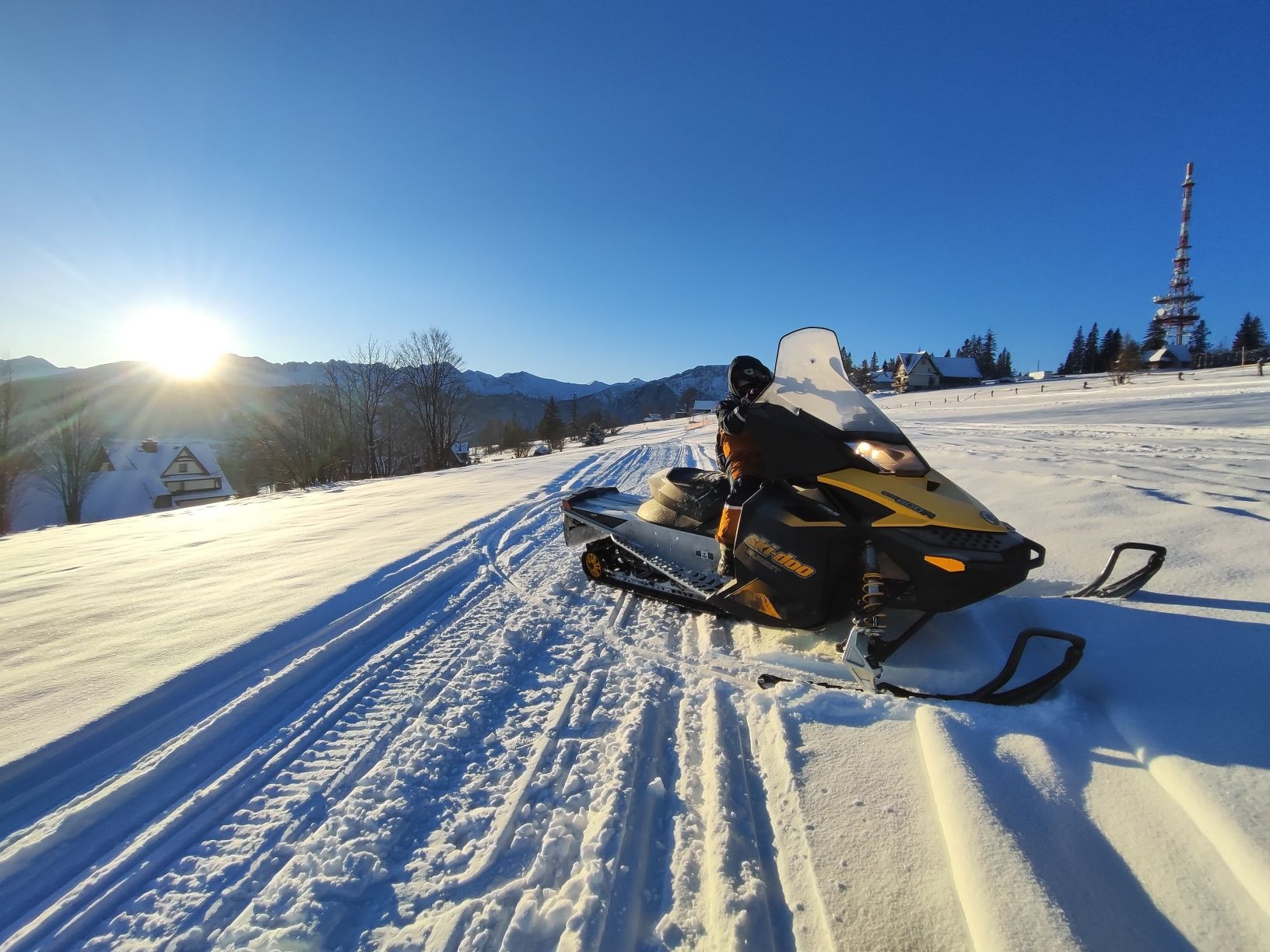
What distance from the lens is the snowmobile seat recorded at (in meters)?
3.28

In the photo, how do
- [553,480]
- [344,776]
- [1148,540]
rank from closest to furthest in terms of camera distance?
[344,776] < [1148,540] < [553,480]

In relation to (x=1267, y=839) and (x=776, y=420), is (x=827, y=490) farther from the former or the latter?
(x=1267, y=839)

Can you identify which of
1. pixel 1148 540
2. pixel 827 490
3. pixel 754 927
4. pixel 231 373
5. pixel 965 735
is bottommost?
pixel 754 927

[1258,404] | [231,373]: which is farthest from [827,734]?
[231,373]

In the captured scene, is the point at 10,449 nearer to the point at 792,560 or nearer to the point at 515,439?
the point at 515,439

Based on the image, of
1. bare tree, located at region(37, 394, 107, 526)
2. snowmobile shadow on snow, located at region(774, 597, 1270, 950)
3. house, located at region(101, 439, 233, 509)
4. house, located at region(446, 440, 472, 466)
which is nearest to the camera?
snowmobile shadow on snow, located at region(774, 597, 1270, 950)

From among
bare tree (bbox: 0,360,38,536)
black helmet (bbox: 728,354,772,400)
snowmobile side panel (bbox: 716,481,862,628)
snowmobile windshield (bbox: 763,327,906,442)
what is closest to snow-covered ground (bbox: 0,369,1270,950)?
snowmobile side panel (bbox: 716,481,862,628)

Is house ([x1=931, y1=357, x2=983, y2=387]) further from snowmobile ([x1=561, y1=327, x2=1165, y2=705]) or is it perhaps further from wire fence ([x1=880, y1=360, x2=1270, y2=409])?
snowmobile ([x1=561, y1=327, x2=1165, y2=705])

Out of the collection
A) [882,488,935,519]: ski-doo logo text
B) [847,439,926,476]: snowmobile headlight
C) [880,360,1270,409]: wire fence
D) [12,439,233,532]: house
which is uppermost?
[880,360,1270,409]: wire fence

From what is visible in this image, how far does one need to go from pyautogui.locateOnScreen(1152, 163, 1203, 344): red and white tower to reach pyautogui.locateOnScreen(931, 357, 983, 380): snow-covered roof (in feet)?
89.4

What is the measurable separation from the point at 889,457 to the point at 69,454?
40.0 meters

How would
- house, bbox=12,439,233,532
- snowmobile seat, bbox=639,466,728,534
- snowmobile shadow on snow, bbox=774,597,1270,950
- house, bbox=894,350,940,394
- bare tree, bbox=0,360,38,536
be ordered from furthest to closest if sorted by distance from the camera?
house, bbox=894,350,940,394 < house, bbox=12,439,233,532 < bare tree, bbox=0,360,38,536 < snowmobile seat, bbox=639,466,728,534 < snowmobile shadow on snow, bbox=774,597,1270,950

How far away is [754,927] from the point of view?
1271mm

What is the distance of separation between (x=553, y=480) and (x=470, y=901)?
8723 millimetres
